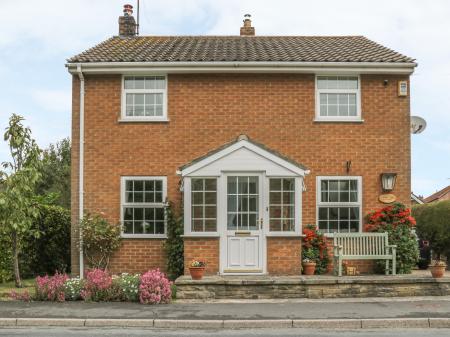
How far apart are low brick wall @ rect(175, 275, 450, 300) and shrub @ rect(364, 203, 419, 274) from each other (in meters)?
1.17

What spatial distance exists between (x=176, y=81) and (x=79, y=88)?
2.63 m

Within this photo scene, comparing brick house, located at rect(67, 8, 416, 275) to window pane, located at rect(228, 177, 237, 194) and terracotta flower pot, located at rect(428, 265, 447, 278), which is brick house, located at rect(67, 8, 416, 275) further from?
terracotta flower pot, located at rect(428, 265, 447, 278)

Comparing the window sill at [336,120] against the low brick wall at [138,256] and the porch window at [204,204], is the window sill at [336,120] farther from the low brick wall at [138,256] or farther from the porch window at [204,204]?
the low brick wall at [138,256]

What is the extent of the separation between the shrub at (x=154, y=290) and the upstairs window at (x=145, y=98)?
16.7 ft

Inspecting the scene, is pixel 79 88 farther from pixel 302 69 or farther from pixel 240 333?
pixel 240 333

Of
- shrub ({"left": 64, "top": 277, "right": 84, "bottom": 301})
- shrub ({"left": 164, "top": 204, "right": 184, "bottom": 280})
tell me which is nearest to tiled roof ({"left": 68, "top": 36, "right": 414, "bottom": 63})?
shrub ({"left": 164, "top": 204, "right": 184, "bottom": 280})

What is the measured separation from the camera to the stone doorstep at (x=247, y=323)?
35.4 feet

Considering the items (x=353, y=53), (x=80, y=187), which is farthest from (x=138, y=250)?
(x=353, y=53)

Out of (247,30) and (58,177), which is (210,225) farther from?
(58,177)

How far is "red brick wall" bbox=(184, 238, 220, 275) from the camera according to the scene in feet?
48.5

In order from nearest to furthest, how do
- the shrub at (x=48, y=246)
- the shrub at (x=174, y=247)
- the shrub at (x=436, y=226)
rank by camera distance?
the shrub at (x=174, y=247) → the shrub at (x=48, y=246) → the shrub at (x=436, y=226)

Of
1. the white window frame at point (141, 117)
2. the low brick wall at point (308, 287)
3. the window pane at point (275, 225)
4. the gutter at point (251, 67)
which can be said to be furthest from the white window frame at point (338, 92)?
the low brick wall at point (308, 287)

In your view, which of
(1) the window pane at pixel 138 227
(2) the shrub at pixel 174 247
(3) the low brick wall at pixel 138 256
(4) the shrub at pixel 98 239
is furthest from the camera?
(1) the window pane at pixel 138 227

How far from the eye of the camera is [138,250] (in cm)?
1628
